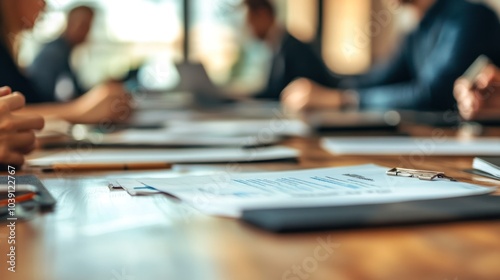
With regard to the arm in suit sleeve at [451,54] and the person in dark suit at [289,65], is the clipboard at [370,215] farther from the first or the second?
the person in dark suit at [289,65]

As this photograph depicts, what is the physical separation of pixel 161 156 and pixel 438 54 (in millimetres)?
1700

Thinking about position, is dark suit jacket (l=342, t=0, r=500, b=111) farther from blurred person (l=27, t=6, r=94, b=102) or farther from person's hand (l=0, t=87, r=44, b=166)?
blurred person (l=27, t=6, r=94, b=102)

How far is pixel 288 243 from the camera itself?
356 millimetres

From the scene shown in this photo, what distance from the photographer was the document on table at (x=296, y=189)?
1.46ft

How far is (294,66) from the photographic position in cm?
358

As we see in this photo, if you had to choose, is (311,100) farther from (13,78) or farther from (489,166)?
(489,166)

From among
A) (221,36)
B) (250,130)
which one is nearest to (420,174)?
(250,130)

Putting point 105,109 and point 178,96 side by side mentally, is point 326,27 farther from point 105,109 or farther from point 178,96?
point 105,109

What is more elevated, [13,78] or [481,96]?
[13,78]

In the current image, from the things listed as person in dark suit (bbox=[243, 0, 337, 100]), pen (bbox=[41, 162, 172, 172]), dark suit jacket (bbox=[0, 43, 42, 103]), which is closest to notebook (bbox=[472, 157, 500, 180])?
pen (bbox=[41, 162, 172, 172])

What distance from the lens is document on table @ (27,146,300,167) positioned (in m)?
0.77

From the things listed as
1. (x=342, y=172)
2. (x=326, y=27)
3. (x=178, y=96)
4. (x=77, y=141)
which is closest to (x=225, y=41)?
(x=326, y=27)

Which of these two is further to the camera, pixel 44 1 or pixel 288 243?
pixel 44 1

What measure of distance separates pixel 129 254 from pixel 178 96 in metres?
3.13
